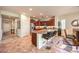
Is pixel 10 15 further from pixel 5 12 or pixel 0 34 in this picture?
pixel 0 34

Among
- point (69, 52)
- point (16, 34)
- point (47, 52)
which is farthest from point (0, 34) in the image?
point (69, 52)

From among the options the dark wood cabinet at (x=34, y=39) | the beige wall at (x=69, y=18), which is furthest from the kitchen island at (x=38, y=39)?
the beige wall at (x=69, y=18)

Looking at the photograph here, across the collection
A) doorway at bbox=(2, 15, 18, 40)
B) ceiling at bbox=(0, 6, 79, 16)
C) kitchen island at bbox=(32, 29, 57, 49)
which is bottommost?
kitchen island at bbox=(32, 29, 57, 49)

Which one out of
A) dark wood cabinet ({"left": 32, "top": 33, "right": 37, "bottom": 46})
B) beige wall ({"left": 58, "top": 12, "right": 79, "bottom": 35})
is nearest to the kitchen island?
dark wood cabinet ({"left": 32, "top": 33, "right": 37, "bottom": 46})

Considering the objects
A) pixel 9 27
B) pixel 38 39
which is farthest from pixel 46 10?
pixel 9 27

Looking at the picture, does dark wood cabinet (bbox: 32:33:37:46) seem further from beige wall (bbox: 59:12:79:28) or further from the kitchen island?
beige wall (bbox: 59:12:79:28)

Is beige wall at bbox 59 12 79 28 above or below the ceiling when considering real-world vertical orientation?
below

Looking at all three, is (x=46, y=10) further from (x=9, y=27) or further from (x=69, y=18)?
(x=9, y=27)

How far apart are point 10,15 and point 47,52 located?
1.25 meters

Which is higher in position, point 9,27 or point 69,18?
point 69,18

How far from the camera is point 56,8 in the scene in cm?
326

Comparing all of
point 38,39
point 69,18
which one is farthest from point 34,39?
point 69,18

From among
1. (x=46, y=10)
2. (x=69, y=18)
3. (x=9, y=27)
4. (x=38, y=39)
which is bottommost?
(x=38, y=39)

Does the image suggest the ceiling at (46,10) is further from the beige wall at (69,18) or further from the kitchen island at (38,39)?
the kitchen island at (38,39)
